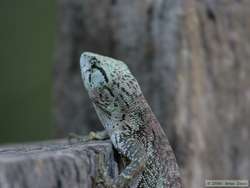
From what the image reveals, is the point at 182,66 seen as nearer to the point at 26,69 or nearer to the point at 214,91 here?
the point at 214,91

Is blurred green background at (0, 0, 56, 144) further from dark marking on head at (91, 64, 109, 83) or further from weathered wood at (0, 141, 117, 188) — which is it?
weathered wood at (0, 141, 117, 188)

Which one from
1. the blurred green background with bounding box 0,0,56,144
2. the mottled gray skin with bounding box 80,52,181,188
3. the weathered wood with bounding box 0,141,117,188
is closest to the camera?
the weathered wood with bounding box 0,141,117,188

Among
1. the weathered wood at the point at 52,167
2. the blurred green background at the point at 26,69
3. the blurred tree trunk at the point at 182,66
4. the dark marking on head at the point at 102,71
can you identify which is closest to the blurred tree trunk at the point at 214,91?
the blurred tree trunk at the point at 182,66

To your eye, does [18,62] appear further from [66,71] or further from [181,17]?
[181,17]

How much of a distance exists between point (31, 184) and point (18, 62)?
37.0 ft

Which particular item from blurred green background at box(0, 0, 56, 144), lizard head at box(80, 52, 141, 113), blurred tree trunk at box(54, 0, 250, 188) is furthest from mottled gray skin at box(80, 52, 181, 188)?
blurred green background at box(0, 0, 56, 144)

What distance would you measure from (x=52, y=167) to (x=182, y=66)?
2882mm

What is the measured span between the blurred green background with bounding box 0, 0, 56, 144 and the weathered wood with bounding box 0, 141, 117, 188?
9409 millimetres

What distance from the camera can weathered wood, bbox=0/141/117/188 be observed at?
3.09m

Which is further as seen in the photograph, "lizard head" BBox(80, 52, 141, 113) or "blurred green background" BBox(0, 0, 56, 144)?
"blurred green background" BBox(0, 0, 56, 144)

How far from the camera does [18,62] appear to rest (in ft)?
46.8

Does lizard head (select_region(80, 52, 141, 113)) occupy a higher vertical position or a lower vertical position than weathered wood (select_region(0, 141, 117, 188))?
higher

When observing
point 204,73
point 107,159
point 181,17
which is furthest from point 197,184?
point 107,159

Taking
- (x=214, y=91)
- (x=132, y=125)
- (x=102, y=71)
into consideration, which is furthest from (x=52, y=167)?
(x=214, y=91)
